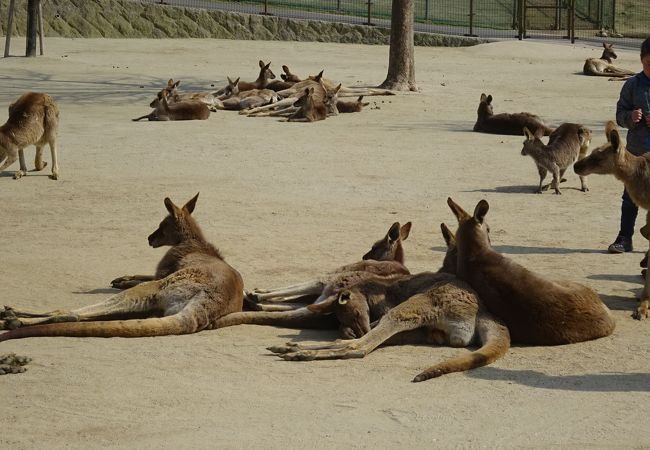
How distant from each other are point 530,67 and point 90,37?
39.4 ft

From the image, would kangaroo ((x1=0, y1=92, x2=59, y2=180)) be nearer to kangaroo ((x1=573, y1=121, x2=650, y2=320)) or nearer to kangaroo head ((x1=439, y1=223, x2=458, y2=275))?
kangaroo head ((x1=439, y1=223, x2=458, y2=275))

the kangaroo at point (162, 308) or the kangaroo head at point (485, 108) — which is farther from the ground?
the kangaroo head at point (485, 108)

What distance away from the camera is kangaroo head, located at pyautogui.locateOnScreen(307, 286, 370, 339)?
758 centimetres

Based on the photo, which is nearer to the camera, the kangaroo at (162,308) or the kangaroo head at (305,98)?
the kangaroo at (162,308)

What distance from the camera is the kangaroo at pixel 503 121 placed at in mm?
16703

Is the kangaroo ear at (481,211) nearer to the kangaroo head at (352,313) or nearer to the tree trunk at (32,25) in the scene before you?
the kangaroo head at (352,313)

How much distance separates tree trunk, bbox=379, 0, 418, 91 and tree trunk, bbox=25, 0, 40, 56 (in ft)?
23.3

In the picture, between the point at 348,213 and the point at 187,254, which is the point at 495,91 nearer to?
the point at 348,213

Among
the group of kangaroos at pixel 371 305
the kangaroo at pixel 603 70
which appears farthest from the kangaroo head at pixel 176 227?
the kangaroo at pixel 603 70

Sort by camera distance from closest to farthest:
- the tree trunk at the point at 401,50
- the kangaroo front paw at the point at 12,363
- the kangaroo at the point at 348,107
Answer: the kangaroo front paw at the point at 12,363 < the kangaroo at the point at 348,107 < the tree trunk at the point at 401,50

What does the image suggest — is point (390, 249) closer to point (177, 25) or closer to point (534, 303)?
point (534, 303)

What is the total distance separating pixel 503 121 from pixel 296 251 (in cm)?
738

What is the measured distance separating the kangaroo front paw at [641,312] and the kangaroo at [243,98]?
1176 cm

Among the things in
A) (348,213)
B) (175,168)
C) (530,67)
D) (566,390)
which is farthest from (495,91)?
(566,390)
